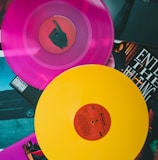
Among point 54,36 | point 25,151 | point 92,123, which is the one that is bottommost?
point 25,151

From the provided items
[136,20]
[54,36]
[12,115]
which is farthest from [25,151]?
[136,20]

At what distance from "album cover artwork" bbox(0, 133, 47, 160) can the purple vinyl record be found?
12 centimetres

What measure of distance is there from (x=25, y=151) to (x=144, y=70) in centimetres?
29

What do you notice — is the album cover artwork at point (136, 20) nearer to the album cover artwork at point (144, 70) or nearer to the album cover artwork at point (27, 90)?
the album cover artwork at point (144, 70)

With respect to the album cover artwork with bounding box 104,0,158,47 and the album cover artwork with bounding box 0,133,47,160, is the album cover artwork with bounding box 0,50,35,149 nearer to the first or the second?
the album cover artwork with bounding box 0,133,47,160

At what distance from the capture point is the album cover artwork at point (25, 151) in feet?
2.16

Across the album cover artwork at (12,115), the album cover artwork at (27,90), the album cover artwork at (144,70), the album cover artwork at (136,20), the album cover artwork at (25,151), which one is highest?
the album cover artwork at (136,20)

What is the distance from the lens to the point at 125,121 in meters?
0.62

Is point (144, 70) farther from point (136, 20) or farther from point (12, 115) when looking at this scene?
point (12, 115)

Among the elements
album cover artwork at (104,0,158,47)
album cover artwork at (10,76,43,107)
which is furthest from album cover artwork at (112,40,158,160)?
album cover artwork at (10,76,43,107)

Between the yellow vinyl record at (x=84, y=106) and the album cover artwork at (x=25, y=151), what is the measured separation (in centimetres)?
4

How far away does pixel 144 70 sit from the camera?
25.9 inches

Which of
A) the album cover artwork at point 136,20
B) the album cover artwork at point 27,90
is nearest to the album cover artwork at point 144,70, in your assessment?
the album cover artwork at point 136,20

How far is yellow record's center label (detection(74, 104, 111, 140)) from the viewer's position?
0.63 m
